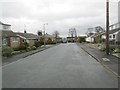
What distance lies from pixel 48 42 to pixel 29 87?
9080 cm

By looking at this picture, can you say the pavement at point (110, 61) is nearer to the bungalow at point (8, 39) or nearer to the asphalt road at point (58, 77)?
the asphalt road at point (58, 77)

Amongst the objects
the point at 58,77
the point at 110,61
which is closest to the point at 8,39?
the point at 110,61

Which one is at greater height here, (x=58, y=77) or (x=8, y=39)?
(x=8, y=39)

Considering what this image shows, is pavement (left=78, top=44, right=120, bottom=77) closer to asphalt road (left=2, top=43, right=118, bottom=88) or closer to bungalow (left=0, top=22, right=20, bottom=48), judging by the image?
asphalt road (left=2, top=43, right=118, bottom=88)

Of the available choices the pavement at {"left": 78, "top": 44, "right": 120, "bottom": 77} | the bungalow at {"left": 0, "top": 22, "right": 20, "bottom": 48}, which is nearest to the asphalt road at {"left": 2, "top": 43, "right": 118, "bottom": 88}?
the pavement at {"left": 78, "top": 44, "right": 120, "bottom": 77}

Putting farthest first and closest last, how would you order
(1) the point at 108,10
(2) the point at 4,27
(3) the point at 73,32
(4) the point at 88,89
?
(3) the point at 73,32 < (2) the point at 4,27 < (1) the point at 108,10 < (4) the point at 88,89

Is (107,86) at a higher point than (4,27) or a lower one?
lower

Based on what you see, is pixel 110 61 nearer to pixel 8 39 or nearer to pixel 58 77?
pixel 58 77

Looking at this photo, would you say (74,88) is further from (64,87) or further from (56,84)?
(56,84)

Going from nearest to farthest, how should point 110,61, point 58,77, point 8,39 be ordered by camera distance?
point 58,77 → point 110,61 → point 8,39

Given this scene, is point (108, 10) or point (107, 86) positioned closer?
point (107, 86)

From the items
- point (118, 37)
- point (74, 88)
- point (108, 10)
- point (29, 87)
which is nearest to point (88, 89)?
point (74, 88)

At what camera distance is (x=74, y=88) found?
839cm

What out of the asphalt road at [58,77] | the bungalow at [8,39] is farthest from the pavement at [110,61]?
the bungalow at [8,39]
